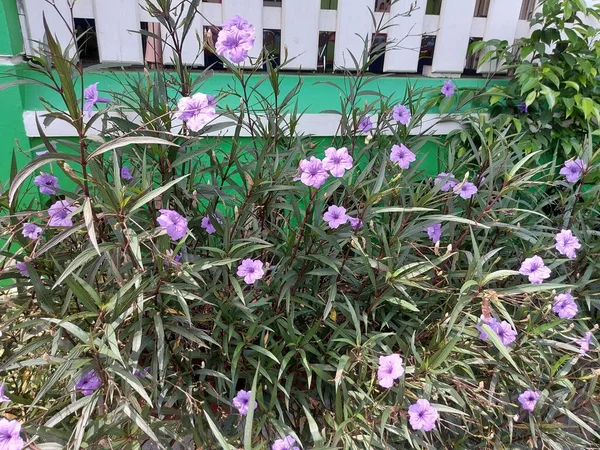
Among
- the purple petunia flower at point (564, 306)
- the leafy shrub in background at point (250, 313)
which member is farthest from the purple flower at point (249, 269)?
the purple petunia flower at point (564, 306)

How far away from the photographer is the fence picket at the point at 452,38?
1.92 metres

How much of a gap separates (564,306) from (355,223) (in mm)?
635

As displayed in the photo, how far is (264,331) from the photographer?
1261mm

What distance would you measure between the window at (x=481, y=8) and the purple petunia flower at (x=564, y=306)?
1373 millimetres

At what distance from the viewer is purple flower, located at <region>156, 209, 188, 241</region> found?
3.09ft

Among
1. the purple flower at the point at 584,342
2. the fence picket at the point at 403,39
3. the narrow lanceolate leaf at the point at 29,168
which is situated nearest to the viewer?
the narrow lanceolate leaf at the point at 29,168

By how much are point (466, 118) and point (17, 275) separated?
1.74m

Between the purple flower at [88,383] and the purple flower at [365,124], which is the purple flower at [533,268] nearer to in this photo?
the purple flower at [365,124]

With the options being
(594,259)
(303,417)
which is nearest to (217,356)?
(303,417)

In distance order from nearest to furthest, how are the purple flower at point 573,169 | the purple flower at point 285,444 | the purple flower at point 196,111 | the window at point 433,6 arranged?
the purple flower at point 196,111
the purple flower at point 285,444
the purple flower at point 573,169
the window at point 433,6

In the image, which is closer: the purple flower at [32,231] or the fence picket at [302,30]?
the purple flower at [32,231]

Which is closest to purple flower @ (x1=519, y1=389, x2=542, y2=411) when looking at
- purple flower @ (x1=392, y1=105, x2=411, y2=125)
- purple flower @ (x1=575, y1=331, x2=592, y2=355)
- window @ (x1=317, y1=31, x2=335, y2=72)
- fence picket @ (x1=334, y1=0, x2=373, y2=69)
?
purple flower @ (x1=575, y1=331, x2=592, y2=355)

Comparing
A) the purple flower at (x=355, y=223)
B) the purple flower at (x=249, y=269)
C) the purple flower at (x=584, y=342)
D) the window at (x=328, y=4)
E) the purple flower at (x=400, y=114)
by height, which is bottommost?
the purple flower at (x=584, y=342)

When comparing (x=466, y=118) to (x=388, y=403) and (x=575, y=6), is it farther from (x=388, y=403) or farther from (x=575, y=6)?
(x=388, y=403)
